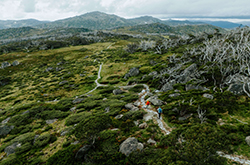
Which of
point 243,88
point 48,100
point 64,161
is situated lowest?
point 48,100

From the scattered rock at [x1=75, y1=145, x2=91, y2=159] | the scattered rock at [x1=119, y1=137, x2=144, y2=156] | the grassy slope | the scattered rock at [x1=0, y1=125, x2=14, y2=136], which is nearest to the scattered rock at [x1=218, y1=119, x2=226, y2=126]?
the grassy slope

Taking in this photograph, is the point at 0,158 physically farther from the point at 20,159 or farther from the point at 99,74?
the point at 99,74

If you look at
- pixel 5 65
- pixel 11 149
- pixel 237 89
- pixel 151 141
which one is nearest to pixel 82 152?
pixel 151 141

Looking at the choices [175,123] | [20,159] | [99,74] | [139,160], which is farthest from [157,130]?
[99,74]

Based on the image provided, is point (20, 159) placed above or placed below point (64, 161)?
below

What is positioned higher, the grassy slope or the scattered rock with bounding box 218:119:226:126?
the scattered rock with bounding box 218:119:226:126

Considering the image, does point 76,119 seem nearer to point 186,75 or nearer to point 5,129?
point 5,129

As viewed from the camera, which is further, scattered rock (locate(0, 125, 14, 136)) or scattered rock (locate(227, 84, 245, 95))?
scattered rock (locate(0, 125, 14, 136))

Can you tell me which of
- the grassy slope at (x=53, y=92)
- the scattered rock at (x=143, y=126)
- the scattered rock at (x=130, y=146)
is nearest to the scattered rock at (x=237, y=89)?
the grassy slope at (x=53, y=92)

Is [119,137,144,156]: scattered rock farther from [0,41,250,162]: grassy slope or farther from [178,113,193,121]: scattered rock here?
[178,113,193,121]: scattered rock
